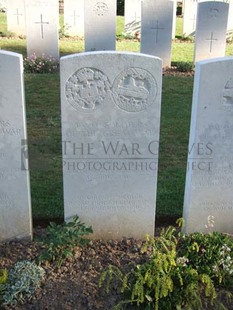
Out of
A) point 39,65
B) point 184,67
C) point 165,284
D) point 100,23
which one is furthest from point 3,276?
point 100,23

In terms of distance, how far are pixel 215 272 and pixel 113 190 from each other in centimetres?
117

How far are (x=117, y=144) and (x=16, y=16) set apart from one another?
35.2ft

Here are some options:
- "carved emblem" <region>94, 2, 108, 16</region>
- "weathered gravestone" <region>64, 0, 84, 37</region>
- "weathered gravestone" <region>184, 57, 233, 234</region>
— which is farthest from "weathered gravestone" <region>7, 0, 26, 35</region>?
"weathered gravestone" <region>184, 57, 233, 234</region>

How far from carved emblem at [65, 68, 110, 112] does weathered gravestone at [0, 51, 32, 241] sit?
0.42m

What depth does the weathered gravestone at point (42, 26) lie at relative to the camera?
33.2 ft

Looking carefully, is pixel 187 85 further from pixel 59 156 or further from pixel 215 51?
pixel 59 156

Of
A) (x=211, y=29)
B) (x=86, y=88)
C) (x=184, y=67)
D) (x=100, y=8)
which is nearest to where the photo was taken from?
(x=86, y=88)

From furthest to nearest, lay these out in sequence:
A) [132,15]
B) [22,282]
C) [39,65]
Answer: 1. [132,15]
2. [39,65]
3. [22,282]

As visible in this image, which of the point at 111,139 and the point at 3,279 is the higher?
the point at 111,139

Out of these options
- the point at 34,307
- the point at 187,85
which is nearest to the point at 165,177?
the point at 34,307

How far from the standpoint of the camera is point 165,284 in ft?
10.8

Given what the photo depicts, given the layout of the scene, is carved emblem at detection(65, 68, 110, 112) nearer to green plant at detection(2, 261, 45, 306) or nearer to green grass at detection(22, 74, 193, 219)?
green plant at detection(2, 261, 45, 306)

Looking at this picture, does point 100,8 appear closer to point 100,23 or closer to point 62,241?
point 100,23

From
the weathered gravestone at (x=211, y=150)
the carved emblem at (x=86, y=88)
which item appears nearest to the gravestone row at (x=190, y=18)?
the weathered gravestone at (x=211, y=150)
